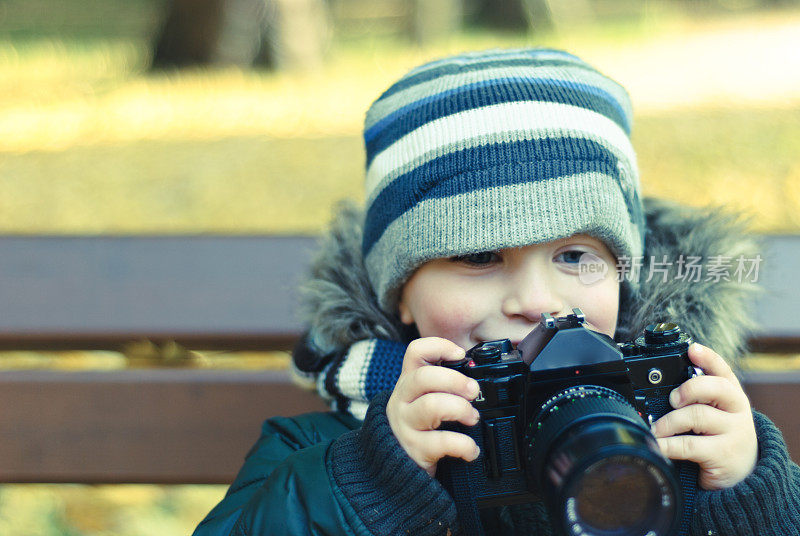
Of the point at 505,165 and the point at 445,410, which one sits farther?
the point at 505,165

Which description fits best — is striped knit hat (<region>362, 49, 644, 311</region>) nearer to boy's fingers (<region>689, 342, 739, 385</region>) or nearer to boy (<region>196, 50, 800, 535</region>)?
boy (<region>196, 50, 800, 535</region>)

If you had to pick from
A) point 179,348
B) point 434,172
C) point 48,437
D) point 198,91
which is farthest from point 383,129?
point 198,91

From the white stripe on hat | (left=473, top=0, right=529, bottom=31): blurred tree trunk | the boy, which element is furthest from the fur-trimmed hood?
(left=473, top=0, right=529, bottom=31): blurred tree trunk

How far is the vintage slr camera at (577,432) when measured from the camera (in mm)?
827

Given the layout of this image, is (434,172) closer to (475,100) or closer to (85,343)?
(475,100)

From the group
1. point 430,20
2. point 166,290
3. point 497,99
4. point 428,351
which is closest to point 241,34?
point 430,20

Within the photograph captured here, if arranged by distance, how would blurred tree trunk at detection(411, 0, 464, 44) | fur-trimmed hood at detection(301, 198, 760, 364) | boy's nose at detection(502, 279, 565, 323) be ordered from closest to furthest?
A: boy's nose at detection(502, 279, 565, 323)
fur-trimmed hood at detection(301, 198, 760, 364)
blurred tree trunk at detection(411, 0, 464, 44)

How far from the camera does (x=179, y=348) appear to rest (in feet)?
5.47

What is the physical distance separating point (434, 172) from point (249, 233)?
2.09ft

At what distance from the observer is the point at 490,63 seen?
1.35m

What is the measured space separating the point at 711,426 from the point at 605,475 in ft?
0.92

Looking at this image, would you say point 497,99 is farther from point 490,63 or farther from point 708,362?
point 708,362

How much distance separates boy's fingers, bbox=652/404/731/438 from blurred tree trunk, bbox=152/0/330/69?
3854 millimetres

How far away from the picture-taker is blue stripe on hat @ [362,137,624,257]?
1213mm
